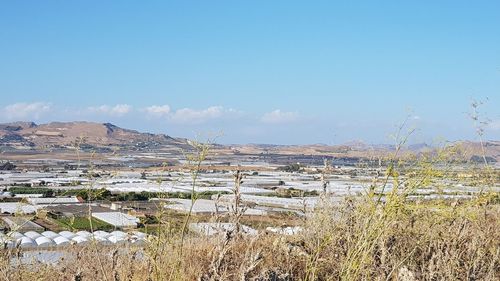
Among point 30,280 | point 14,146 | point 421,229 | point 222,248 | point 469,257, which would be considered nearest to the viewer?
point 222,248

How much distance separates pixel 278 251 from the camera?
5.12 metres

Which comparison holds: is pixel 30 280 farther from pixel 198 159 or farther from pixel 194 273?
pixel 198 159

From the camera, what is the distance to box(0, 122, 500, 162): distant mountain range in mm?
4786

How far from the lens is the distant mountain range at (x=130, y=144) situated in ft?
15.7

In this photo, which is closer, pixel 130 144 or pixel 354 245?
pixel 354 245

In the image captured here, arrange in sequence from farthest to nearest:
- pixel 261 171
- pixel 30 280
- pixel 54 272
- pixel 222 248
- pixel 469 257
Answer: pixel 261 171, pixel 54 272, pixel 469 257, pixel 30 280, pixel 222 248

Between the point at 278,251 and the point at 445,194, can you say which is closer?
the point at 278,251

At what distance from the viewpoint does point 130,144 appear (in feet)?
28.6

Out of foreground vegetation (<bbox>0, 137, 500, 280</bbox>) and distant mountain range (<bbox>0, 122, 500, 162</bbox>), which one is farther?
distant mountain range (<bbox>0, 122, 500, 162</bbox>)

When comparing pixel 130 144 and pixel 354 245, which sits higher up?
pixel 130 144

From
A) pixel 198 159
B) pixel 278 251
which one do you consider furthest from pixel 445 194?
pixel 198 159

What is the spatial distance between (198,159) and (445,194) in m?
3.37

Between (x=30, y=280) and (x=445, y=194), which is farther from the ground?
(x=445, y=194)

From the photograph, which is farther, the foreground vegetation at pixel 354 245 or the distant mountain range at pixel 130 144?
the distant mountain range at pixel 130 144
